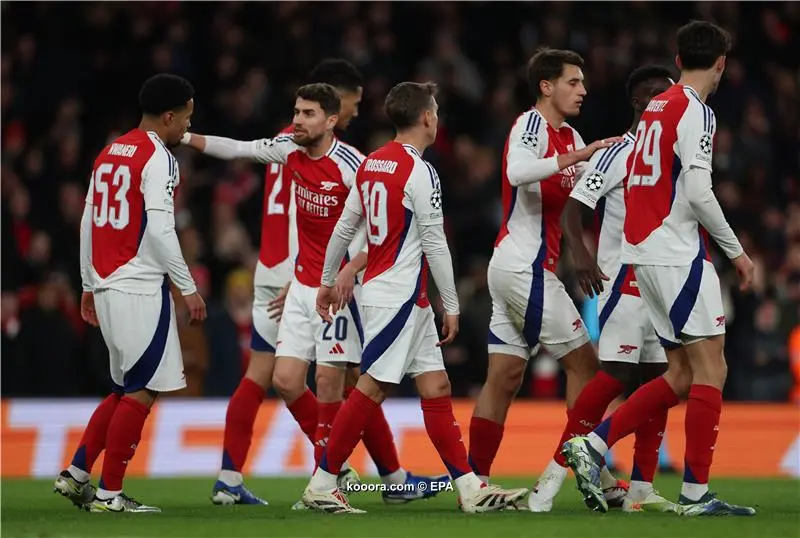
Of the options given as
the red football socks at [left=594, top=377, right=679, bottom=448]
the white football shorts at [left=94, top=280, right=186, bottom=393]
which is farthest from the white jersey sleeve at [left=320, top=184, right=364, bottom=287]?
the red football socks at [left=594, top=377, right=679, bottom=448]

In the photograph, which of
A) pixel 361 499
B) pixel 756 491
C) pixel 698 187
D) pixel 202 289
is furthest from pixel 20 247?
pixel 698 187

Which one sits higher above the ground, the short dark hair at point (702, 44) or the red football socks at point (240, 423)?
the short dark hair at point (702, 44)

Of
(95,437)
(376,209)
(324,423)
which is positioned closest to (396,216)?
(376,209)

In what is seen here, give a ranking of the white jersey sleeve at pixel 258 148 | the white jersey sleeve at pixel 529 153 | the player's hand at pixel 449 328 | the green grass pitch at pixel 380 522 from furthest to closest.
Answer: the white jersey sleeve at pixel 258 148
the white jersey sleeve at pixel 529 153
the player's hand at pixel 449 328
the green grass pitch at pixel 380 522

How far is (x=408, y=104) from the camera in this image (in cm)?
873

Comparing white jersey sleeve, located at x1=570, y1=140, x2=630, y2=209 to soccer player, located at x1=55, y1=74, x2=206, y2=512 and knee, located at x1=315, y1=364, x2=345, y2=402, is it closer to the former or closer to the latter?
knee, located at x1=315, y1=364, x2=345, y2=402

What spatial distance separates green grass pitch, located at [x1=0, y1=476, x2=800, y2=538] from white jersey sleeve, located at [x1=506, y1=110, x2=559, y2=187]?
1.93m

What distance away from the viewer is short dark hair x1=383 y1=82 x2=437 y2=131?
8734mm

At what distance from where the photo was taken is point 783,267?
54.4 ft

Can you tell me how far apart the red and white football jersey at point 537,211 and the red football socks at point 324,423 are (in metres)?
1.37

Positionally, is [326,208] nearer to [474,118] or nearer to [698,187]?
[698,187]

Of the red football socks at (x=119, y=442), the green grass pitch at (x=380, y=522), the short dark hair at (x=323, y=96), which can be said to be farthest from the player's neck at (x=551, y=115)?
the red football socks at (x=119, y=442)

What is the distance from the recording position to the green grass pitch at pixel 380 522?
753cm

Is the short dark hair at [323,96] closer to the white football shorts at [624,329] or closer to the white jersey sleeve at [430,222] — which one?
the white jersey sleeve at [430,222]
